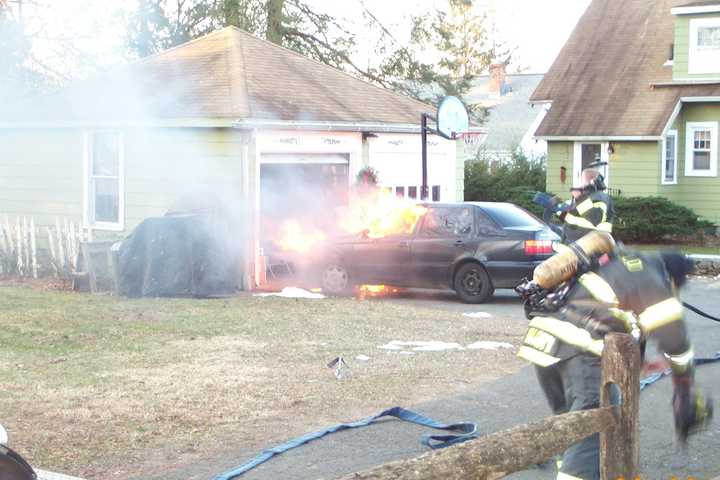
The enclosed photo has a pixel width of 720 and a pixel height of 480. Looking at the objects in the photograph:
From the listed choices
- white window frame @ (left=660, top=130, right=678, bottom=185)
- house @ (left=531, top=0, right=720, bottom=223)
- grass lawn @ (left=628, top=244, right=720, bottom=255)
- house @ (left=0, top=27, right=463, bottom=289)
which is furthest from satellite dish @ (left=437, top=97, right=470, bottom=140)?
white window frame @ (left=660, top=130, right=678, bottom=185)

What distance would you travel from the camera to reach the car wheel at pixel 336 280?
1639 centimetres

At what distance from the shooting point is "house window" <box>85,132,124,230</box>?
1812 centimetres

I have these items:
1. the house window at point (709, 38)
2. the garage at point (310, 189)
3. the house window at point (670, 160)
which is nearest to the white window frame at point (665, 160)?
the house window at point (670, 160)

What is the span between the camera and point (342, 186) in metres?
19.0

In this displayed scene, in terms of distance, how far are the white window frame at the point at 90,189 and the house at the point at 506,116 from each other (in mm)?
20551

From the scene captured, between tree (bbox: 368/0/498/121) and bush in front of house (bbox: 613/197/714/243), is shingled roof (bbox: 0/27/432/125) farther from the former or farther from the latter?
tree (bbox: 368/0/498/121)

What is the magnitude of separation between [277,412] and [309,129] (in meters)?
9.85

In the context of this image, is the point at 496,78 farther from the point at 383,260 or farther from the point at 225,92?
the point at 383,260

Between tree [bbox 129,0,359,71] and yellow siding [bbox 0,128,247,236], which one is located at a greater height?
tree [bbox 129,0,359,71]

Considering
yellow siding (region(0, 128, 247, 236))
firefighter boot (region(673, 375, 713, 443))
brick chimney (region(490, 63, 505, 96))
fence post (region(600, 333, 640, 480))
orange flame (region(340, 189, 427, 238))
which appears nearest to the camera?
fence post (region(600, 333, 640, 480))

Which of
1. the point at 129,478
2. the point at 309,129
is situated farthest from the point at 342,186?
the point at 129,478

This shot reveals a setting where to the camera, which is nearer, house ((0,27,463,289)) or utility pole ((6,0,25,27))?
house ((0,27,463,289))

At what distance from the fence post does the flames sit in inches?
443

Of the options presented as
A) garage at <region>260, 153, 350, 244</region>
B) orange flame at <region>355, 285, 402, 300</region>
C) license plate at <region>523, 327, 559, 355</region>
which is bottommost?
orange flame at <region>355, 285, 402, 300</region>
